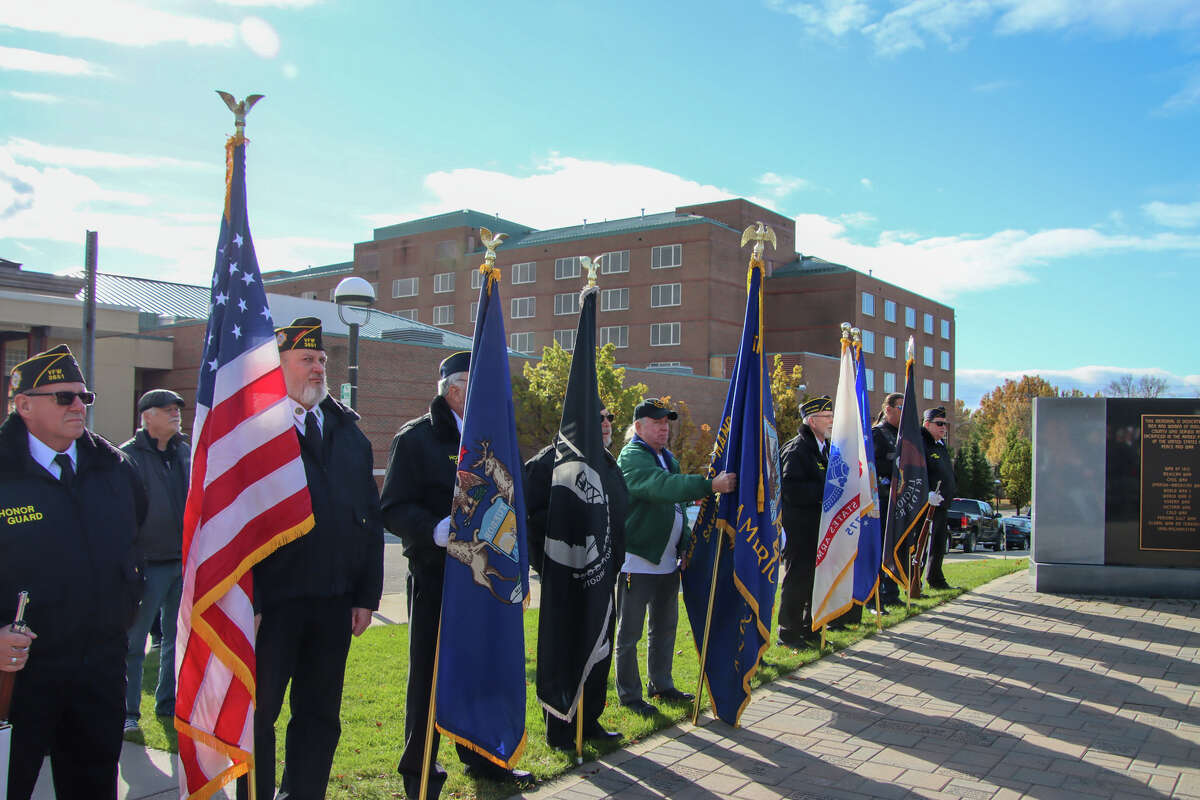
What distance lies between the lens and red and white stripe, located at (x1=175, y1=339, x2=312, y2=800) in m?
3.70

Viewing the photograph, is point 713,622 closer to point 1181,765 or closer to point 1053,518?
point 1181,765

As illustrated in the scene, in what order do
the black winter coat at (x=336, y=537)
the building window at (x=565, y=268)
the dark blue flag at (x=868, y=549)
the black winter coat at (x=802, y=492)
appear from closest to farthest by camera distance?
the black winter coat at (x=336, y=537)
the black winter coat at (x=802, y=492)
the dark blue flag at (x=868, y=549)
the building window at (x=565, y=268)

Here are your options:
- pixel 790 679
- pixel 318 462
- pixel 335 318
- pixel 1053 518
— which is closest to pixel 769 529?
pixel 790 679

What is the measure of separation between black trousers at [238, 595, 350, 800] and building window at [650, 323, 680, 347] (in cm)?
5467

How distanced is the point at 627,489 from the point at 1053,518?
9.01m

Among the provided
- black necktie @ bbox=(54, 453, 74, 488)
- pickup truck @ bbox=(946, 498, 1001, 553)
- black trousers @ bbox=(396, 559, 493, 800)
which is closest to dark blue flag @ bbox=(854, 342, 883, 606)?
black trousers @ bbox=(396, 559, 493, 800)

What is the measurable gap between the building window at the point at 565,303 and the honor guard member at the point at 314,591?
56.5 m

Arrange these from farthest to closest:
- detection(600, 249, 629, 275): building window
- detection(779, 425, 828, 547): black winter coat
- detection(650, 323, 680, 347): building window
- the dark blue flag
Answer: detection(600, 249, 629, 275): building window < detection(650, 323, 680, 347): building window < the dark blue flag < detection(779, 425, 828, 547): black winter coat

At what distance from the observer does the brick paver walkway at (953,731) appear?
16.1 feet

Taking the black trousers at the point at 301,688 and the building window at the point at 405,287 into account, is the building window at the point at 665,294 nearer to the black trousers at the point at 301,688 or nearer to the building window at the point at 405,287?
the building window at the point at 405,287

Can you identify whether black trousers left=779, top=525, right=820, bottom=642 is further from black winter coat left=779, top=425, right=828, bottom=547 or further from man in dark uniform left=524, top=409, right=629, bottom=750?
man in dark uniform left=524, top=409, right=629, bottom=750

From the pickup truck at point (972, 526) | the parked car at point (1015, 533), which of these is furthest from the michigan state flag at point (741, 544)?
the parked car at point (1015, 533)

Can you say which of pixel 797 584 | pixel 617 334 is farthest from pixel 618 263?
pixel 797 584

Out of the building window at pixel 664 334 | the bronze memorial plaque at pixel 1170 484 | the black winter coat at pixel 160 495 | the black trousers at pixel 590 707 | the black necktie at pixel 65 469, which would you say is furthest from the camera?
the building window at pixel 664 334
